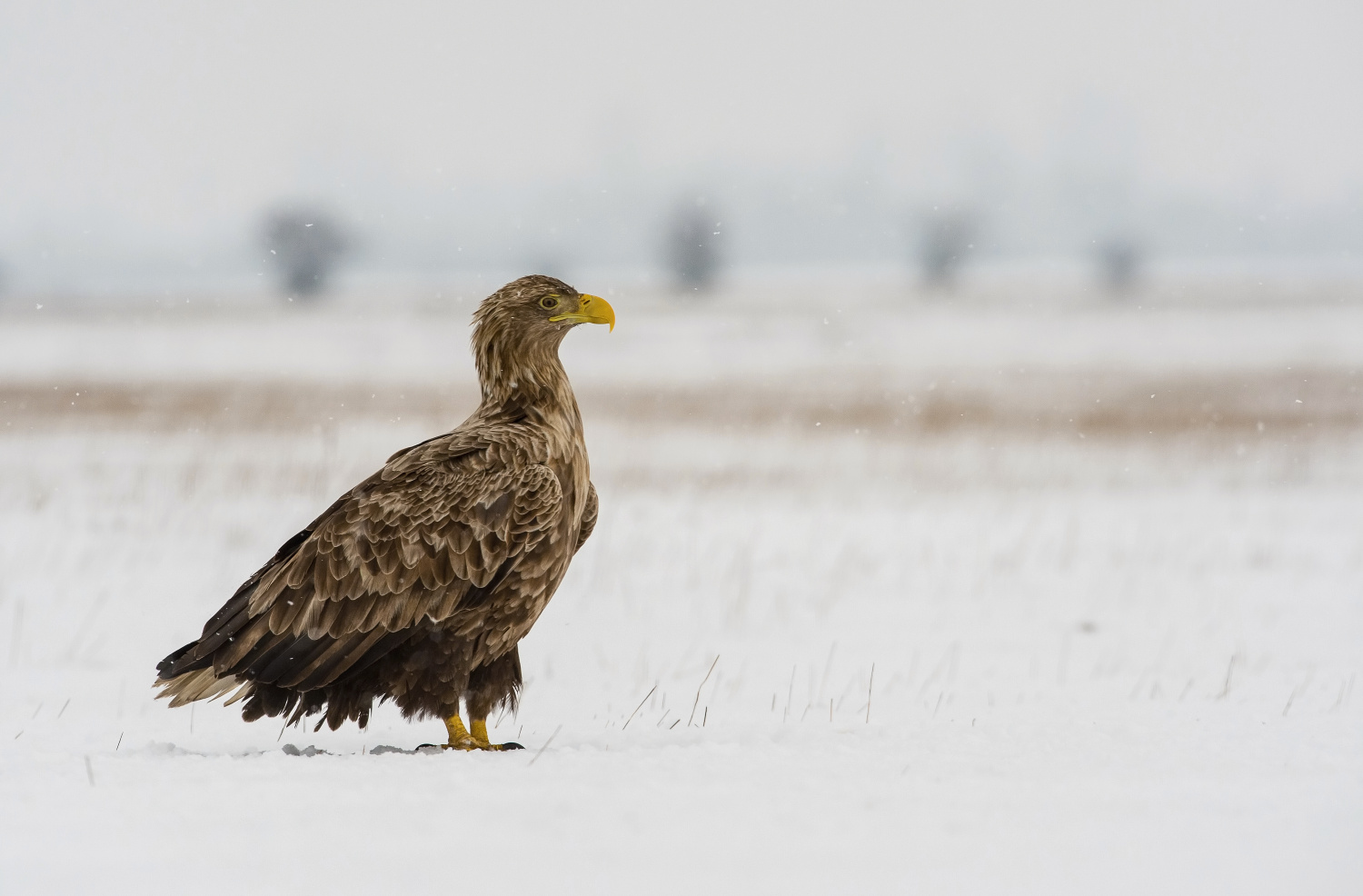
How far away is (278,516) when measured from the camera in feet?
36.4

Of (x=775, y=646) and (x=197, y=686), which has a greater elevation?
(x=197, y=686)

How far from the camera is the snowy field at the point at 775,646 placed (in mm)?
3609

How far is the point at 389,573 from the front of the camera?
15.6 ft

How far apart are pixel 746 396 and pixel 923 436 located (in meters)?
A: 5.40

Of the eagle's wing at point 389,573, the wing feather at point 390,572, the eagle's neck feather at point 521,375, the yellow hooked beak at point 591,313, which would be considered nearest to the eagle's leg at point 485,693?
the eagle's wing at point 389,573

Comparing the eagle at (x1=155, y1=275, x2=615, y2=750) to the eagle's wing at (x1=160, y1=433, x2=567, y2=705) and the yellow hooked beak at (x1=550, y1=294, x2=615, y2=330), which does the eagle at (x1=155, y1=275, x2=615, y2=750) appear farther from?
the yellow hooked beak at (x1=550, y1=294, x2=615, y2=330)

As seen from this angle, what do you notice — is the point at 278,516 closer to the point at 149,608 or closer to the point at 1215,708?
the point at 149,608

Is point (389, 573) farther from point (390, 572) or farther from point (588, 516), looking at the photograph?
point (588, 516)

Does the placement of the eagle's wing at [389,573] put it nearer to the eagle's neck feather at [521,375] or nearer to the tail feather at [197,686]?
the tail feather at [197,686]

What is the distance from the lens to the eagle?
4.78 meters

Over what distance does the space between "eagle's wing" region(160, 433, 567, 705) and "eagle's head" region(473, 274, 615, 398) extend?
678 millimetres

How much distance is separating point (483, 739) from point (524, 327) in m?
1.85

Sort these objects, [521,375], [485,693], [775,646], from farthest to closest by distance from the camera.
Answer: [775,646]
[521,375]
[485,693]

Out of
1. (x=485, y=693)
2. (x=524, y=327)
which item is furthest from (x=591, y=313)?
(x=485, y=693)
